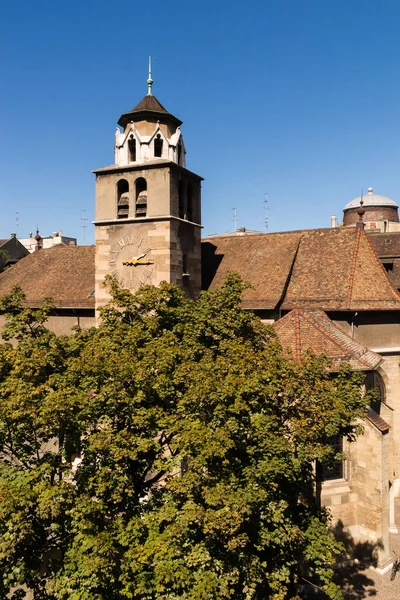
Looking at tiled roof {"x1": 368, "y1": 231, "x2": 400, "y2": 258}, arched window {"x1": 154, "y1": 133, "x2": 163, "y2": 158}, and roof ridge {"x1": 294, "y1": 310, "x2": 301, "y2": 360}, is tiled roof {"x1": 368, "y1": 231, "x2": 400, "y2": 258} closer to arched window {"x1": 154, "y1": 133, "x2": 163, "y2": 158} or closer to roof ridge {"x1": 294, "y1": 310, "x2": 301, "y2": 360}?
roof ridge {"x1": 294, "y1": 310, "x2": 301, "y2": 360}

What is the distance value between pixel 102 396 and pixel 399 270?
31574mm

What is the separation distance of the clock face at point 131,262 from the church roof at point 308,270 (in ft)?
16.2

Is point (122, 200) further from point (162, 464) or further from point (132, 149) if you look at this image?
point (162, 464)

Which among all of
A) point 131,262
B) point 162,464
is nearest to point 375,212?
point 131,262

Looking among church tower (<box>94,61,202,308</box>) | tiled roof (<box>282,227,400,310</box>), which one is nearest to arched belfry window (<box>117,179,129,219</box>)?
church tower (<box>94,61,202,308</box>)

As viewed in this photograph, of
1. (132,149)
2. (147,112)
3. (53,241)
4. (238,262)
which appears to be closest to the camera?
(147,112)

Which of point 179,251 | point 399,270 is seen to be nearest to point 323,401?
point 179,251

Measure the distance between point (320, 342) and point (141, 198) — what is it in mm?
11979

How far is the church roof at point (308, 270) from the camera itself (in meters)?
24.4

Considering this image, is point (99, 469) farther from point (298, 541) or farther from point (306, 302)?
point (306, 302)

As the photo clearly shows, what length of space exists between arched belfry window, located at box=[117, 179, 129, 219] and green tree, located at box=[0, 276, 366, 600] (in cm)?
1215

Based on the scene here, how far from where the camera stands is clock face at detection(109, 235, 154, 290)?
25.0m

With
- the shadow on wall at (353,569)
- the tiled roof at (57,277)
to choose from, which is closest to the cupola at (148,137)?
the tiled roof at (57,277)

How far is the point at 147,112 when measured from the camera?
24969 mm
